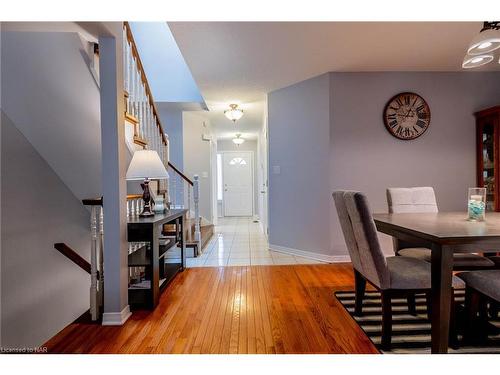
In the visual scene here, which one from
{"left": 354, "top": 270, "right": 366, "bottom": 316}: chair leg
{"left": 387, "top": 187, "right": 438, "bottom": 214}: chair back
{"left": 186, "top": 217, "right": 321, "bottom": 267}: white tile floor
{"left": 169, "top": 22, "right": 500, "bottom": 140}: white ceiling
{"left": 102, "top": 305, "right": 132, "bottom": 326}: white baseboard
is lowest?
{"left": 186, "top": 217, "right": 321, "bottom": 267}: white tile floor

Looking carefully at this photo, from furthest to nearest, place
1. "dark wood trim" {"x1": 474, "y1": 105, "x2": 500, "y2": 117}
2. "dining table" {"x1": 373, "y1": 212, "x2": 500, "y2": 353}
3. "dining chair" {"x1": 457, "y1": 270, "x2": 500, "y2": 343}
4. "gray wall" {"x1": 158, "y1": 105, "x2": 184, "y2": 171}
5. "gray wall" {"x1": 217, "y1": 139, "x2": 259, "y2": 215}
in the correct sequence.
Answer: "gray wall" {"x1": 217, "y1": 139, "x2": 259, "y2": 215}, "gray wall" {"x1": 158, "y1": 105, "x2": 184, "y2": 171}, "dark wood trim" {"x1": 474, "y1": 105, "x2": 500, "y2": 117}, "dining chair" {"x1": 457, "y1": 270, "x2": 500, "y2": 343}, "dining table" {"x1": 373, "y1": 212, "x2": 500, "y2": 353}

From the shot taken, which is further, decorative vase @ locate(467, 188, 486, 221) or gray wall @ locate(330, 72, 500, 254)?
gray wall @ locate(330, 72, 500, 254)

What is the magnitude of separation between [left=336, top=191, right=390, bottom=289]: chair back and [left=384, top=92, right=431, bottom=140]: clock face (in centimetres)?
235

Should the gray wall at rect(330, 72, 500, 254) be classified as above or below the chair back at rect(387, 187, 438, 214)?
above

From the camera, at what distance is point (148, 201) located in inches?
104

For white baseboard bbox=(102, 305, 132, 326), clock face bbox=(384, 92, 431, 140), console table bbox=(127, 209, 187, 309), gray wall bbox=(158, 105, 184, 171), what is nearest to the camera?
white baseboard bbox=(102, 305, 132, 326)

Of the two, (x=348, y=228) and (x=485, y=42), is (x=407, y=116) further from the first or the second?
(x=348, y=228)

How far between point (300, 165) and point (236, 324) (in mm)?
2403

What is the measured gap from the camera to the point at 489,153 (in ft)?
11.4

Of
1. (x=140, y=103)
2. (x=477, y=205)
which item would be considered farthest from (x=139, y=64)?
(x=477, y=205)

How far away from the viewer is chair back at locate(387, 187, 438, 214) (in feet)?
8.55

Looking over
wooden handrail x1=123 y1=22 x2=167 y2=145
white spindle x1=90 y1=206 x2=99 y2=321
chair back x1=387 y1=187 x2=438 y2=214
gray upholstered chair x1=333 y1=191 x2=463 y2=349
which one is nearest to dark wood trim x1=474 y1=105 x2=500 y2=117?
chair back x1=387 y1=187 x2=438 y2=214

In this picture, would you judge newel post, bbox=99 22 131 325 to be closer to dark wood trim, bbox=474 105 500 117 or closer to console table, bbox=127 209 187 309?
console table, bbox=127 209 187 309
